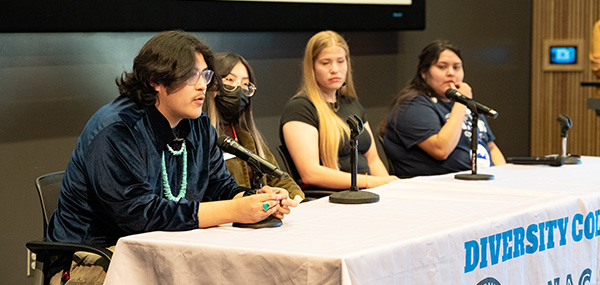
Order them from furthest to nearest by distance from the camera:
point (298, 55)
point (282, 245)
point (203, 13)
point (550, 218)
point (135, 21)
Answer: point (298, 55), point (203, 13), point (135, 21), point (550, 218), point (282, 245)

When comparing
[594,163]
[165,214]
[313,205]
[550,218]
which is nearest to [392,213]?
[313,205]

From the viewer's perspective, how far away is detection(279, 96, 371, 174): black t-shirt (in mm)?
3336

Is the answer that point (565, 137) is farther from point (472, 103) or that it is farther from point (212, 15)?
point (212, 15)

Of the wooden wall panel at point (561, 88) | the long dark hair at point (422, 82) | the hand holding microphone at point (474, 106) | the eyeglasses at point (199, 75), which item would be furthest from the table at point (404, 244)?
the wooden wall panel at point (561, 88)

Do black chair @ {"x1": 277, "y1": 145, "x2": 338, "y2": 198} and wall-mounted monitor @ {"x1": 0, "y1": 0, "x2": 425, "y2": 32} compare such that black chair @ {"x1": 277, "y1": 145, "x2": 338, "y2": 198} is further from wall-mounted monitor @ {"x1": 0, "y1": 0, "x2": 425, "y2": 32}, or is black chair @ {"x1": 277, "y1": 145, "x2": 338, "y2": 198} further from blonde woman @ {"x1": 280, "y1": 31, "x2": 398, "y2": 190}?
wall-mounted monitor @ {"x1": 0, "y1": 0, "x2": 425, "y2": 32}

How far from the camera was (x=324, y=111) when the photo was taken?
3377 mm

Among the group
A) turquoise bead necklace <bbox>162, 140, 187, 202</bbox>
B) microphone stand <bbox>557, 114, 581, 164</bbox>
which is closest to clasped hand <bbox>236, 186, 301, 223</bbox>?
Result: turquoise bead necklace <bbox>162, 140, 187, 202</bbox>

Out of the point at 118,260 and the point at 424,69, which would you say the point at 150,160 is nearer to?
the point at 118,260

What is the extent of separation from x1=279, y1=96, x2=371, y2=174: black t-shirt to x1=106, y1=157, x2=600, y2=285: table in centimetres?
78

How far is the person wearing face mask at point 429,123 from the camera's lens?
3672 millimetres

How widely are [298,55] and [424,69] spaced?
831mm

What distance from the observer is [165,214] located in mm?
1996

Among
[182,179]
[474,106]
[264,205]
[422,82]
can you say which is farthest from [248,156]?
[422,82]

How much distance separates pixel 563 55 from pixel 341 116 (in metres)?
2.91
